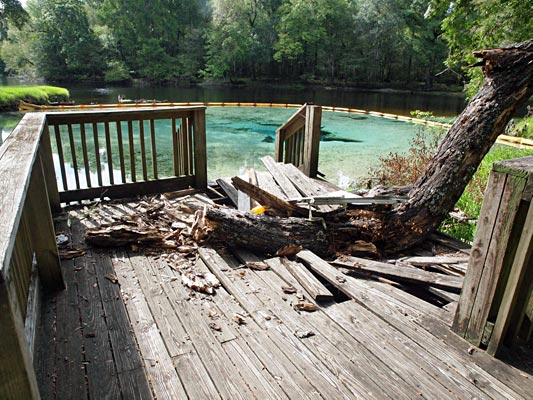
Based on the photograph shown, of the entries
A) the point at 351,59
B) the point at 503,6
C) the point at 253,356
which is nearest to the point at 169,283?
the point at 253,356

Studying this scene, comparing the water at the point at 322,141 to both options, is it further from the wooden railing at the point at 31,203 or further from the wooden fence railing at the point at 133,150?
the wooden railing at the point at 31,203

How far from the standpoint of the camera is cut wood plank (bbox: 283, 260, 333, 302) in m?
2.42

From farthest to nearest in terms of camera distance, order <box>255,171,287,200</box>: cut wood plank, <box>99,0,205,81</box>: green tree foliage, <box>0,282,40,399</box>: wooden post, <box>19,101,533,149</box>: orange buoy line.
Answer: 1. <box>99,0,205,81</box>: green tree foliage
2. <box>19,101,533,149</box>: orange buoy line
3. <box>255,171,287,200</box>: cut wood plank
4. <box>0,282,40,399</box>: wooden post

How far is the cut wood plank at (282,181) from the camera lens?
4232 millimetres

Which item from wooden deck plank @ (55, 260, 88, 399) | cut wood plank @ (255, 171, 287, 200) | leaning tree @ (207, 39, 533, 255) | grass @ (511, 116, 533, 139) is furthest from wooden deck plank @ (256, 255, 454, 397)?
grass @ (511, 116, 533, 139)

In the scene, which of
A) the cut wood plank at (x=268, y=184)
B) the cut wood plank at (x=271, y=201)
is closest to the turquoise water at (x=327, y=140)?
A: the cut wood plank at (x=268, y=184)

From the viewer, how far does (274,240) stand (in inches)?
123

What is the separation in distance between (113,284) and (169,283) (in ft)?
1.24

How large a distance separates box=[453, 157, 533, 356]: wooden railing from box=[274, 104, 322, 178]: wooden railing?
133 inches

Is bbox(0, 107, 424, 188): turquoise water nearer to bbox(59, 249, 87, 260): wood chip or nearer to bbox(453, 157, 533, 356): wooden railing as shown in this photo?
bbox(59, 249, 87, 260): wood chip

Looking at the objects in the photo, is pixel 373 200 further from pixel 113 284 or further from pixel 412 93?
pixel 412 93

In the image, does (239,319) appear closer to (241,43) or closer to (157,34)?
(241,43)

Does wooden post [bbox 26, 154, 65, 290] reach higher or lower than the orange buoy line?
higher

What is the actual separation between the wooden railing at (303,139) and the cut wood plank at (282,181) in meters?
0.49
